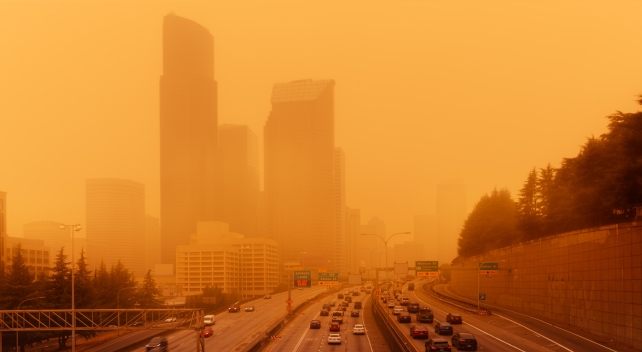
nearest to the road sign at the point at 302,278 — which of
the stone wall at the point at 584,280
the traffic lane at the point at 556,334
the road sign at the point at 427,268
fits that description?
the road sign at the point at 427,268

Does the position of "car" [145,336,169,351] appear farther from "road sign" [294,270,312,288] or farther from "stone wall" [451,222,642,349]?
"stone wall" [451,222,642,349]

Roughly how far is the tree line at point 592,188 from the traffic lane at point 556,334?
35.2ft

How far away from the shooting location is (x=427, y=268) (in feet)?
322

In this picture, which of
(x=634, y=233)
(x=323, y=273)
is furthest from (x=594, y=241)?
(x=323, y=273)

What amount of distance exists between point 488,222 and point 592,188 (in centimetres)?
7424

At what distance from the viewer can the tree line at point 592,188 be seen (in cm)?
6719

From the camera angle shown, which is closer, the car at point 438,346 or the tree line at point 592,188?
the car at point 438,346

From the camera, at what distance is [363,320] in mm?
94812

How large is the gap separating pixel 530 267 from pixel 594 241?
82.5ft

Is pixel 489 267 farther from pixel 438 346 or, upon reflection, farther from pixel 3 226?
pixel 3 226

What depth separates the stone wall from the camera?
53688mm

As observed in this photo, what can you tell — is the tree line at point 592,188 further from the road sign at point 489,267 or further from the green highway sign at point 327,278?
the green highway sign at point 327,278

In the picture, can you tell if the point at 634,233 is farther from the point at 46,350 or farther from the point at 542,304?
the point at 46,350

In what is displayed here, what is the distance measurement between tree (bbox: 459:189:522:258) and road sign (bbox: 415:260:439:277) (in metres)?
45.5
